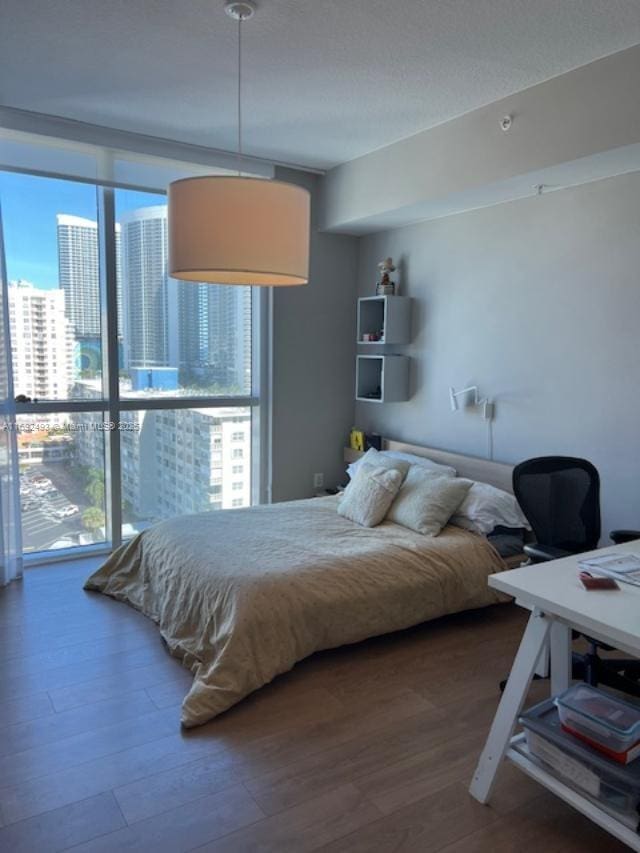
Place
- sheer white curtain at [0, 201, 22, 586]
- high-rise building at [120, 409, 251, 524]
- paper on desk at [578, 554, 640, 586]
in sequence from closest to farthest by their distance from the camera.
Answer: paper on desk at [578, 554, 640, 586] → sheer white curtain at [0, 201, 22, 586] → high-rise building at [120, 409, 251, 524]

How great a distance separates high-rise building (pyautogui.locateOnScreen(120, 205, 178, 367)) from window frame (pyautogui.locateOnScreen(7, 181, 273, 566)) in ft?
0.37

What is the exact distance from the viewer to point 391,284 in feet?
14.9

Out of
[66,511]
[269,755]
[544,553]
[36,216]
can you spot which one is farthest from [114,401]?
[544,553]

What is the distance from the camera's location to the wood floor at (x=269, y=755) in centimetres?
188

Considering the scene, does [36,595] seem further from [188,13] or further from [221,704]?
[188,13]

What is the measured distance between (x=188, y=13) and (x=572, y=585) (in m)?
2.56

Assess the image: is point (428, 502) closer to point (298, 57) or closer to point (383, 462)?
point (383, 462)

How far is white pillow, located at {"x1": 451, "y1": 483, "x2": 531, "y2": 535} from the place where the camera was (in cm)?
344

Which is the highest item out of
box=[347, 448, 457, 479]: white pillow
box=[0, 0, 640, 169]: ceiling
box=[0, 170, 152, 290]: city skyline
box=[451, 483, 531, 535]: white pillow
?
box=[0, 0, 640, 169]: ceiling

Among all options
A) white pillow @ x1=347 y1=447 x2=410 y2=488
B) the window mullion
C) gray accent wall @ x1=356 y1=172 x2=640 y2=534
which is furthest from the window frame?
gray accent wall @ x1=356 y1=172 x2=640 y2=534

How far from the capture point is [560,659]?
228 centimetres

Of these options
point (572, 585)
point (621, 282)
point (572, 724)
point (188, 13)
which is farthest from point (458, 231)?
point (572, 724)

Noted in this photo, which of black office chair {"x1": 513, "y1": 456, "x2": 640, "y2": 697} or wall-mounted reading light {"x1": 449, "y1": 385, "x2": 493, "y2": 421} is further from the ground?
Result: wall-mounted reading light {"x1": 449, "y1": 385, "x2": 493, "y2": 421}

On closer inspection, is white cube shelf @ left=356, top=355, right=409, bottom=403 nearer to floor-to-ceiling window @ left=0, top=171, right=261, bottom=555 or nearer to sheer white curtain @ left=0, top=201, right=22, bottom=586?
floor-to-ceiling window @ left=0, top=171, right=261, bottom=555
